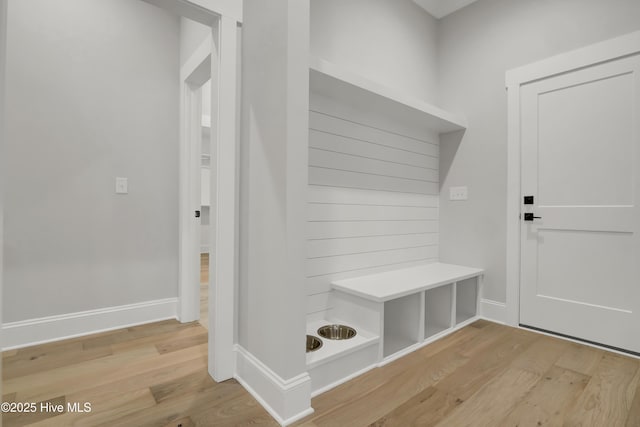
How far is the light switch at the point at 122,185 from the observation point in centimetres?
241

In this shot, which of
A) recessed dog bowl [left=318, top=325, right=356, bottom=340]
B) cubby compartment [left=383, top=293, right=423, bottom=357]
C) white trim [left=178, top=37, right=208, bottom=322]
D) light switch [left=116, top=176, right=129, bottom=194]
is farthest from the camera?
white trim [left=178, top=37, right=208, bottom=322]

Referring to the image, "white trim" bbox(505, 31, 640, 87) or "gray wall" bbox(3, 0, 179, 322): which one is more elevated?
"white trim" bbox(505, 31, 640, 87)

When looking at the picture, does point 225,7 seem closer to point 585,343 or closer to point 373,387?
point 373,387

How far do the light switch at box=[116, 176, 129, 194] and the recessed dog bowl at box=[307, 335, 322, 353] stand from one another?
5.70ft

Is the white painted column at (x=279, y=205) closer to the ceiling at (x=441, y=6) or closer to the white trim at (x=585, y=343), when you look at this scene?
the white trim at (x=585, y=343)

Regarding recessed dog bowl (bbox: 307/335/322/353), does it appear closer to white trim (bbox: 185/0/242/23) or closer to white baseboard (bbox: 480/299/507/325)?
white baseboard (bbox: 480/299/507/325)

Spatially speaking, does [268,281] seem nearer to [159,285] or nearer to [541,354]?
[159,285]

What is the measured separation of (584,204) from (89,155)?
342 centimetres

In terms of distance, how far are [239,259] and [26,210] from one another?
4.87ft

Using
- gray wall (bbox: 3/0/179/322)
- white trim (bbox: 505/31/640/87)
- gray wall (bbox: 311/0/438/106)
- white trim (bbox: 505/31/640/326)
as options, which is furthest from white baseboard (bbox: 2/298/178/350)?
white trim (bbox: 505/31/640/87)

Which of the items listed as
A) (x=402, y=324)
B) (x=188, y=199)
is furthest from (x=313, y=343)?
(x=188, y=199)

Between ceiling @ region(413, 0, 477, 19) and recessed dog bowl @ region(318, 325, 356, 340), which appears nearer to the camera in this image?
recessed dog bowl @ region(318, 325, 356, 340)

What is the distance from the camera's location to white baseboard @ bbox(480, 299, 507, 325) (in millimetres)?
2602

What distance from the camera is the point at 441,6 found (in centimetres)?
302
